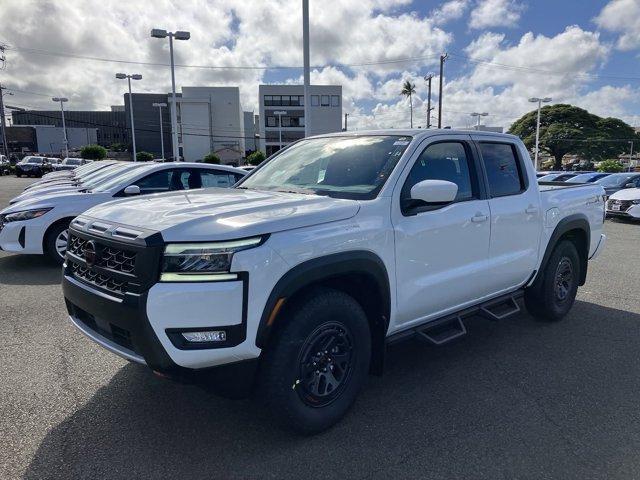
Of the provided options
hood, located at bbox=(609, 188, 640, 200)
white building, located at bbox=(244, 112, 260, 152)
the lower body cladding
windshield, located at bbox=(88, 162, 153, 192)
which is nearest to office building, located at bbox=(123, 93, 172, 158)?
white building, located at bbox=(244, 112, 260, 152)

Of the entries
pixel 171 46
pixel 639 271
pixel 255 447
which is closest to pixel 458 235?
pixel 255 447

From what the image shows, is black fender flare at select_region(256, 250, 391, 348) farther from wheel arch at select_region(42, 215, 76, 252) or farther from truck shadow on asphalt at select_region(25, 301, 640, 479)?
wheel arch at select_region(42, 215, 76, 252)

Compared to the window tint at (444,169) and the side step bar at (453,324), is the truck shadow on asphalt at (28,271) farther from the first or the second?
the window tint at (444,169)

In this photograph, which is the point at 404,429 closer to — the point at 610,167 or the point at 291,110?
the point at 610,167

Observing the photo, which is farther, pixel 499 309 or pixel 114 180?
pixel 114 180

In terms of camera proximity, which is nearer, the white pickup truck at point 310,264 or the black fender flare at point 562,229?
the white pickup truck at point 310,264

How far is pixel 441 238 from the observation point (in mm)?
3537

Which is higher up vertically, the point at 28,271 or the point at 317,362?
the point at 317,362

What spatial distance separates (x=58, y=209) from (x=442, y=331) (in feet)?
20.2

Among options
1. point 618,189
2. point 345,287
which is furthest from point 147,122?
point 345,287

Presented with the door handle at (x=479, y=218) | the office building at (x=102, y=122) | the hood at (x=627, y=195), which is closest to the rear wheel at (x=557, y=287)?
the door handle at (x=479, y=218)

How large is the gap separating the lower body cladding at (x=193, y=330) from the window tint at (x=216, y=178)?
5822 millimetres

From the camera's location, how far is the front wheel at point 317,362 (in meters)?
2.70

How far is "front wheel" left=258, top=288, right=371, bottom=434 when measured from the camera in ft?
8.87
